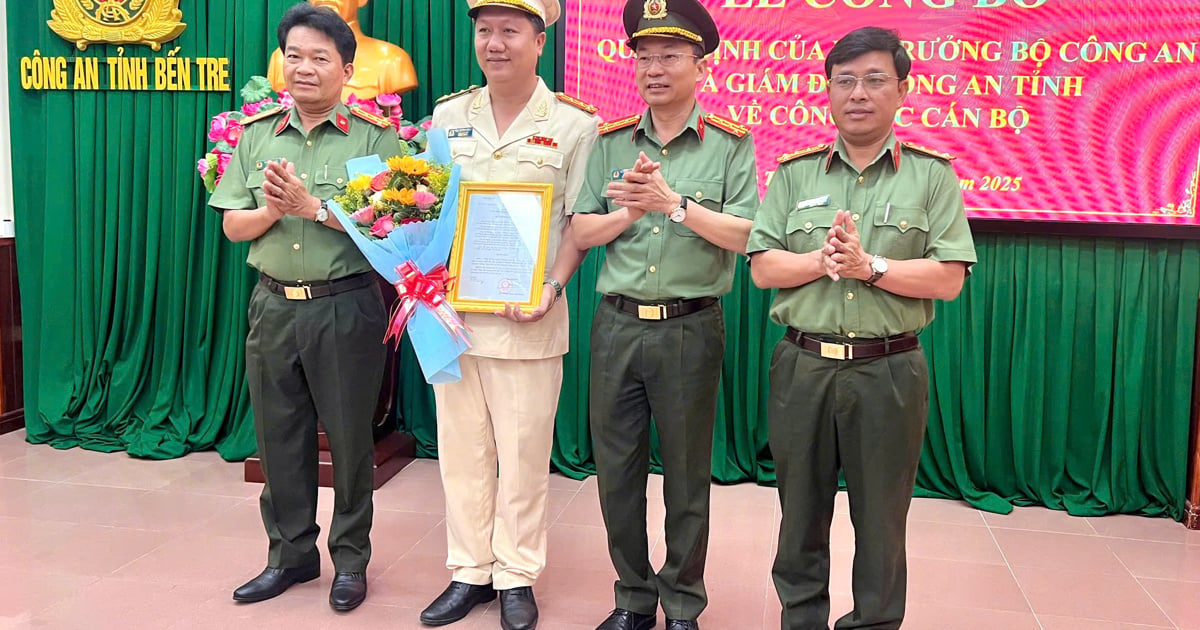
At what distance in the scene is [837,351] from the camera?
220 centimetres

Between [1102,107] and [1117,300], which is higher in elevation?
[1102,107]

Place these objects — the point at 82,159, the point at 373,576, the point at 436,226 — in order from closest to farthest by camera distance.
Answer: the point at 436,226 → the point at 373,576 → the point at 82,159

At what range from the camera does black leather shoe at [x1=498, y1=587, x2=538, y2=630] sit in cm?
266

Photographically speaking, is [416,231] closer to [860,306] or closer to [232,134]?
[232,134]

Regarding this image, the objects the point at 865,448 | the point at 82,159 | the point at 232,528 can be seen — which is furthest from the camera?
the point at 82,159

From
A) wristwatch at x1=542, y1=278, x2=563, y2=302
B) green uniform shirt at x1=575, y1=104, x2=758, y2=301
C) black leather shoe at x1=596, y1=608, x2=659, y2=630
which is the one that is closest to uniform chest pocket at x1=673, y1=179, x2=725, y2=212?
green uniform shirt at x1=575, y1=104, x2=758, y2=301

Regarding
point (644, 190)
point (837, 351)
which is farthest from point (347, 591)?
point (837, 351)

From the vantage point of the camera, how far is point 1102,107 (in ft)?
12.2

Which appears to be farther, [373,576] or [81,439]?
[81,439]

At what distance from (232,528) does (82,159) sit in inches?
86.9

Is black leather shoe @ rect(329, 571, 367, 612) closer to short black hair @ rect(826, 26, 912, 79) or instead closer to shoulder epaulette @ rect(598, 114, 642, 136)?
shoulder epaulette @ rect(598, 114, 642, 136)

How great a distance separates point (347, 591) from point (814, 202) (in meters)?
1.77

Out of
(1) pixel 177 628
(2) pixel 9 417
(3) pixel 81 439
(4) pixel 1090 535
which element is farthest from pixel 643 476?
(2) pixel 9 417

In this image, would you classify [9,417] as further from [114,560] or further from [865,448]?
[865,448]
